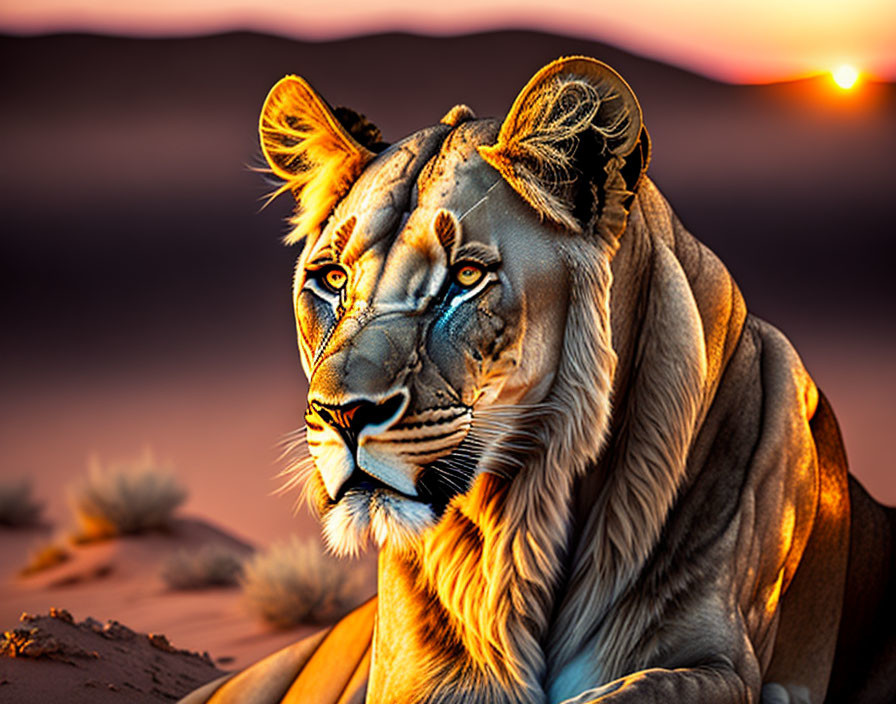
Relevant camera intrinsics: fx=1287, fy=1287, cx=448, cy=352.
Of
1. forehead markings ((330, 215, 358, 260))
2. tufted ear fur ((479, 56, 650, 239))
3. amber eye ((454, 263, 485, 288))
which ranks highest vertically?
tufted ear fur ((479, 56, 650, 239))

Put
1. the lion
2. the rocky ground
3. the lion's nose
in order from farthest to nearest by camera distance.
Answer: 1. the rocky ground
2. the lion
3. the lion's nose

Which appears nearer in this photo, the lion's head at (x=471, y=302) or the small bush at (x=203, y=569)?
the lion's head at (x=471, y=302)

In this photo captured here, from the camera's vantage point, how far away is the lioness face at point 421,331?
2848 millimetres

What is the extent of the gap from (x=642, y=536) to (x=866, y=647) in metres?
1.35

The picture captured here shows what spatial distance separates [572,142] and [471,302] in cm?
48

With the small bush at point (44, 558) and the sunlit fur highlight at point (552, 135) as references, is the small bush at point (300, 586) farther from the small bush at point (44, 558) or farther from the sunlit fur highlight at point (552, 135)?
the sunlit fur highlight at point (552, 135)

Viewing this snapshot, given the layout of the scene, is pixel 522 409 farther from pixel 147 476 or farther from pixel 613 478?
pixel 147 476

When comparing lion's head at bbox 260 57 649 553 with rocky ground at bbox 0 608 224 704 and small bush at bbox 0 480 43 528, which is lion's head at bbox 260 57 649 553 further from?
small bush at bbox 0 480 43 528

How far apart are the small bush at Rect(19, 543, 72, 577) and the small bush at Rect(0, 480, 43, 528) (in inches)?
42.2

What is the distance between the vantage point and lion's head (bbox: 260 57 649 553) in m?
2.88

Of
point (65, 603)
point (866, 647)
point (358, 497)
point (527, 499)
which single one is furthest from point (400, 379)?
point (65, 603)

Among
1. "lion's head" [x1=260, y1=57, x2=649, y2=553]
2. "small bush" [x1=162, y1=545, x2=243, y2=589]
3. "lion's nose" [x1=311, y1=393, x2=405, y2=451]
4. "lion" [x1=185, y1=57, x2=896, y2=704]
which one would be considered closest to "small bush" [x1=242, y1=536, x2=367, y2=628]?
"small bush" [x1=162, y1=545, x2=243, y2=589]

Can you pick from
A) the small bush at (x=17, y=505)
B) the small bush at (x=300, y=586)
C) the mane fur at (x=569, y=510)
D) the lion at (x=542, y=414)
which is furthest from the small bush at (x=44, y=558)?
the mane fur at (x=569, y=510)

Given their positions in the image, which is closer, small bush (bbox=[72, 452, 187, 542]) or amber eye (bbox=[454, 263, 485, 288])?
amber eye (bbox=[454, 263, 485, 288])
